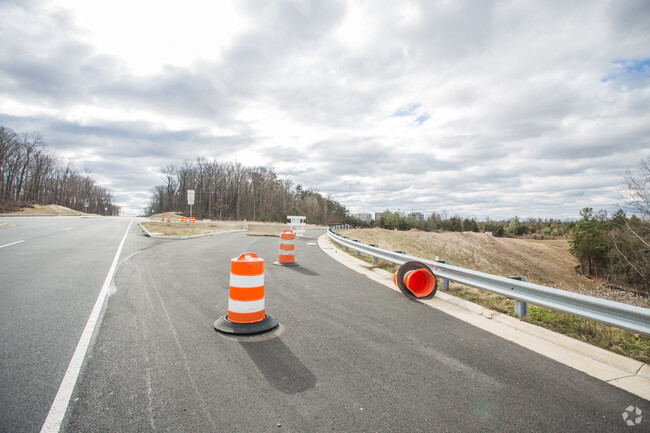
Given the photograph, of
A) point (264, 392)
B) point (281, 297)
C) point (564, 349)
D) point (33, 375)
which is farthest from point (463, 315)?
point (33, 375)

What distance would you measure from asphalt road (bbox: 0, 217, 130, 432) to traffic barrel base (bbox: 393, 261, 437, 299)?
5323 millimetres

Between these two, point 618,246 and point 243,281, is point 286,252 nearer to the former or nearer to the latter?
point 243,281

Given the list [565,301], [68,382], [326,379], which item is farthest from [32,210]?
[565,301]

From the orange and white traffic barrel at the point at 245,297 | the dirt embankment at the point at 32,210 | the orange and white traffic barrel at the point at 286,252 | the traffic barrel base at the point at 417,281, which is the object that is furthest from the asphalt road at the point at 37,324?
the dirt embankment at the point at 32,210

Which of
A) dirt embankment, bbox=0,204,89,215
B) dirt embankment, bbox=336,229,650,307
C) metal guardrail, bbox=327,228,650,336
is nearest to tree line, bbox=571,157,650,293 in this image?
dirt embankment, bbox=336,229,650,307

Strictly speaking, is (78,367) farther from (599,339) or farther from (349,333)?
(599,339)

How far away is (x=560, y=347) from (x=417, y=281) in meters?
2.76

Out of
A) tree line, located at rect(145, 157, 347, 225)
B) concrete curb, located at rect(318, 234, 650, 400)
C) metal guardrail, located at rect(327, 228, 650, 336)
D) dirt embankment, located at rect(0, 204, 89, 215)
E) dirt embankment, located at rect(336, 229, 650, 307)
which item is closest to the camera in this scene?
concrete curb, located at rect(318, 234, 650, 400)

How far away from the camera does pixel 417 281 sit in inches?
255

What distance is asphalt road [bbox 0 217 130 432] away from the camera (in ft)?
8.27

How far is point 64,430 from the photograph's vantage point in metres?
2.21

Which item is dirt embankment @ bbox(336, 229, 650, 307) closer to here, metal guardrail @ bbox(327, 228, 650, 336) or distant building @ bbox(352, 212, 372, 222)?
metal guardrail @ bbox(327, 228, 650, 336)

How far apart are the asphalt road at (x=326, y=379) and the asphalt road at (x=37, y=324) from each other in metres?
0.16

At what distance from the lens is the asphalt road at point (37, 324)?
2520 millimetres
